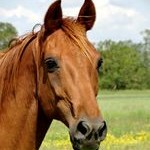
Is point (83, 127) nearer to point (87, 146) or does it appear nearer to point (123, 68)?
point (87, 146)

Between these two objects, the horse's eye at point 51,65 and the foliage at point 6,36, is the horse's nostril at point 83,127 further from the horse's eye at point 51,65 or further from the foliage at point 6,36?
the foliage at point 6,36

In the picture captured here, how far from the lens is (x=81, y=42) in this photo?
4.41 m

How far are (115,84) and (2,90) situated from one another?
3612 inches

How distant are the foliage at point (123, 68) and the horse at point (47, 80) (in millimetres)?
84671

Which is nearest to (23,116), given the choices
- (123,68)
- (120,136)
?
(120,136)

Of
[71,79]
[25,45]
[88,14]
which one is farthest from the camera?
[88,14]

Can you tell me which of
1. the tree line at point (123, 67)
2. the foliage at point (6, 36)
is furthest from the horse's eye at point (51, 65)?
the tree line at point (123, 67)

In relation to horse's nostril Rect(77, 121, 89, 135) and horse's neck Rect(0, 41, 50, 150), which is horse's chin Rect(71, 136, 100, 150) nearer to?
horse's nostril Rect(77, 121, 89, 135)

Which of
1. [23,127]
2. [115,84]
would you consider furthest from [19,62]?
[115,84]

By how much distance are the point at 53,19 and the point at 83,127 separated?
1063mm

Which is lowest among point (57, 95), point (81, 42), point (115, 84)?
point (115, 84)

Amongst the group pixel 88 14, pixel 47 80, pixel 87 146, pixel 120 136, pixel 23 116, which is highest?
pixel 88 14

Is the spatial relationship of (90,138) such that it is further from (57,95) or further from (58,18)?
(58,18)

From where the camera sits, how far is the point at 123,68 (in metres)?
102
